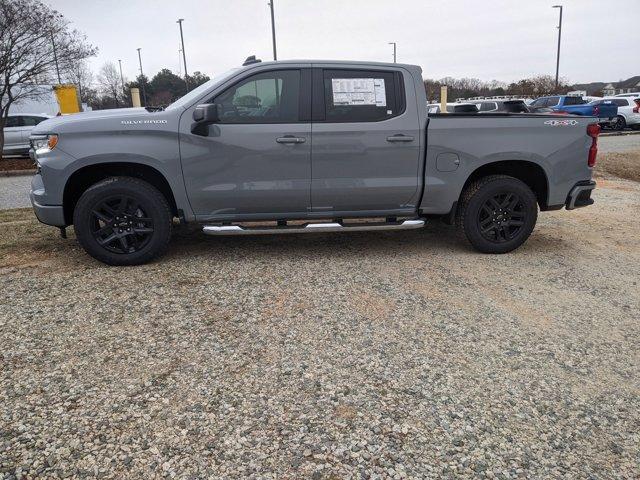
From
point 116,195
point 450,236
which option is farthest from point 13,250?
point 450,236

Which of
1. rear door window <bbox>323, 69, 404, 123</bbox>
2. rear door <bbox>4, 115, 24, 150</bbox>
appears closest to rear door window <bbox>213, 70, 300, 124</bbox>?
rear door window <bbox>323, 69, 404, 123</bbox>

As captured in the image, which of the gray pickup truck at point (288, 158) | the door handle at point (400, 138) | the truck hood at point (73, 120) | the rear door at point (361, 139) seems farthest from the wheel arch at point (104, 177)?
the door handle at point (400, 138)

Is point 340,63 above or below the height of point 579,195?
above

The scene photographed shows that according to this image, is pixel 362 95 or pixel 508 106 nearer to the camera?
pixel 362 95

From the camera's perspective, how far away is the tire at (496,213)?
5.28 m

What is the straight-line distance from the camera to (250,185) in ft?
16.2

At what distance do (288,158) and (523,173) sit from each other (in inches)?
101

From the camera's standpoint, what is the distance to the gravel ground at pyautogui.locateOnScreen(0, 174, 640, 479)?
236 cm

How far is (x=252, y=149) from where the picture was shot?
4844 mm

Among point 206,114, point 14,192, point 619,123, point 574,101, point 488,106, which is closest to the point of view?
point 206,114

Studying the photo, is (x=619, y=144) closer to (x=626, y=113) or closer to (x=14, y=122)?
(x=626, y=113)

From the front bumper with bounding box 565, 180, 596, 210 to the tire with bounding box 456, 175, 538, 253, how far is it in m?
0.40

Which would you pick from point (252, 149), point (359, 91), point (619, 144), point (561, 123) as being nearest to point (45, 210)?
point (252, 149)

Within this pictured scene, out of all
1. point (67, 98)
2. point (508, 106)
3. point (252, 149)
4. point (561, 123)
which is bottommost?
point (252, 149)
